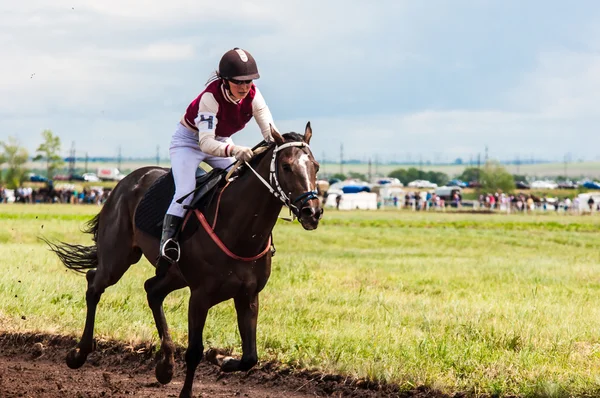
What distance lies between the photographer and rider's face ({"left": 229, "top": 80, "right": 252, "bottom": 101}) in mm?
7672

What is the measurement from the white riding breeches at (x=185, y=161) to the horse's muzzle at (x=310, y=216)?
2026 millimetres

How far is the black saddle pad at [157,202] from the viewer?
28.3 feet

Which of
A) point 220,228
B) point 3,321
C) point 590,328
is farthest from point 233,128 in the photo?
point 590,328

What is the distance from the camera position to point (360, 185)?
94.1 m

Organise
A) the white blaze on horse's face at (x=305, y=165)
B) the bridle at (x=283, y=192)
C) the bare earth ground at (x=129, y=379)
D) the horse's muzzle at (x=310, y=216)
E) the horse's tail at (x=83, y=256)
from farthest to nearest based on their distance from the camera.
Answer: the horse's tail at (x=83, y=256) → the bare earth ground at (x=129, y=379) → the white blaze on horse's face at (x=305, y=165) → the bridle at (x=283, y=192) → the horse's muzzle at (x=310, y=216)

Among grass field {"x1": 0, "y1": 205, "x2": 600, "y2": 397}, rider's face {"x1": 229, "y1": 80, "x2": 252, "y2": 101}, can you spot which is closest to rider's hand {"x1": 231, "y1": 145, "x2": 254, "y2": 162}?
rider's face {"x1": 229, "y1": 80, "x2": 252, "y2": 101}

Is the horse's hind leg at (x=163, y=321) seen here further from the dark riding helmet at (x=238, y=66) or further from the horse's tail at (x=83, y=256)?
the dark riding helmet at (x=238, y=66)

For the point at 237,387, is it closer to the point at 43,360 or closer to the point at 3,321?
the point at 43,360

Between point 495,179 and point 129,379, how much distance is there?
12011cm

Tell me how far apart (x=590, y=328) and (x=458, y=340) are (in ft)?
8.02

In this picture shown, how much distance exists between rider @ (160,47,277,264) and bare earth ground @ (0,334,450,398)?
153 cm

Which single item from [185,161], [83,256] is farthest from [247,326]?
[83,256]

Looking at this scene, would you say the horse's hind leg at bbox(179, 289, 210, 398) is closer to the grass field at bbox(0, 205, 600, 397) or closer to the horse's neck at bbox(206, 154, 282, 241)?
the horse's neck at bbox(206, 154, 282, 241)

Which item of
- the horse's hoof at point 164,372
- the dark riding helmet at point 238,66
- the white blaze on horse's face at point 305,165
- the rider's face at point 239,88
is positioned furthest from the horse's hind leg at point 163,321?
the white blaze on horse's face at point 305,165
